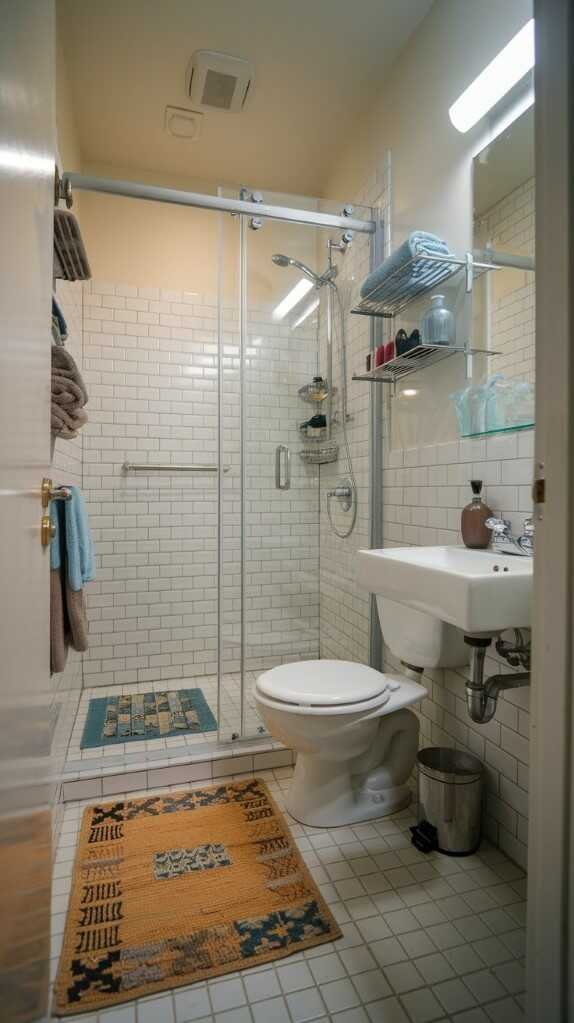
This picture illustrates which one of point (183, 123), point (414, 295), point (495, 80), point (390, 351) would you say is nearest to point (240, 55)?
point (183, 123)

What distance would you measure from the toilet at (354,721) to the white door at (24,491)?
2.58 ft

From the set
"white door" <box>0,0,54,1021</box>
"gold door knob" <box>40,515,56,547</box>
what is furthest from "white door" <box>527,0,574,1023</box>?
"gold door knob" <box>40,515,56,547</box>

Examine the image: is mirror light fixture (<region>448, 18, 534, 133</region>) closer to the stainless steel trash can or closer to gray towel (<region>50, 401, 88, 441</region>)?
gray towel (<region>50, 401, 88, 441</region>)

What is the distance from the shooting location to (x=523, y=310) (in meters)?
1.58

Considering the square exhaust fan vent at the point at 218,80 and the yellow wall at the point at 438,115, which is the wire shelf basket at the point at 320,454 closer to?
the yellow wall at the point at 438,115

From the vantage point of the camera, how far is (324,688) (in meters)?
1.75

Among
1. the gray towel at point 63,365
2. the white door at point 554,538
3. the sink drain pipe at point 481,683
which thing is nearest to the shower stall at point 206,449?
the gray towel at point 63,365

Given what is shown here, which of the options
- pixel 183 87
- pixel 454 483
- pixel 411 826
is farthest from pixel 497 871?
pixel 183 87

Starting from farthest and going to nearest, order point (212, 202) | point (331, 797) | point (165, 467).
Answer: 1. point (165, 467)
2. point (212, 202)
3. point (331, 797)

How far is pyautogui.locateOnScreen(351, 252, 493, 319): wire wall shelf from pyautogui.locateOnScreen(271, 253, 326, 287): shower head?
1.16 feet

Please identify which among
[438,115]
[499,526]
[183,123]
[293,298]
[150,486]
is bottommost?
[499,526]

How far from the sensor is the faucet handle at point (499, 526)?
1.57m

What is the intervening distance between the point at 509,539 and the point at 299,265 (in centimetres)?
160

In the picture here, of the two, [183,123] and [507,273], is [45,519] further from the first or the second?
[183,123]
